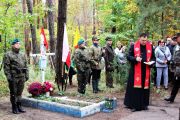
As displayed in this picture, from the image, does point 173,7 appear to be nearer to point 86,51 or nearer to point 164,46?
point 164,46

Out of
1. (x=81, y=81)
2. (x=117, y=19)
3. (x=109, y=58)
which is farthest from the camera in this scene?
(x=117, y=19)

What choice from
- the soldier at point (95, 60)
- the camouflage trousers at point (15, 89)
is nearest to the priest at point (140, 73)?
the soldier at point (95, 60)

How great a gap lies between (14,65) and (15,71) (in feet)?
0.54

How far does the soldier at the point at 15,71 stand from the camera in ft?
30.4

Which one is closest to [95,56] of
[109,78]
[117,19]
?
[109,78]

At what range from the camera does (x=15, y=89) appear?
9.44 metres

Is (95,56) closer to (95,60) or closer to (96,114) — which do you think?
(95,60)

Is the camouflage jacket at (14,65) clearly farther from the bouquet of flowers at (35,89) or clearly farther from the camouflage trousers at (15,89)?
the bouquet of flowers at (35,89)

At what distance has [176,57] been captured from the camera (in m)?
10.4

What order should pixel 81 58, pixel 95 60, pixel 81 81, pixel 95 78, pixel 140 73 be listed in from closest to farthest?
pixel 140 73, pixel 81 58, pixel 81 81, pixel 95 60, pixel 95 78

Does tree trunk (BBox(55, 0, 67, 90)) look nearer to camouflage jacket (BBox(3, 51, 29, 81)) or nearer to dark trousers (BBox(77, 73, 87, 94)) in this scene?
dark trousers (BBox(77, 73, 87, 94))

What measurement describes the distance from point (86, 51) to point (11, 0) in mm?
3285

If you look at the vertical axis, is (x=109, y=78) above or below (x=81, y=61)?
below

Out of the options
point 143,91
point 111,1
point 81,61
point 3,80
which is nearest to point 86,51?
point 81,61
